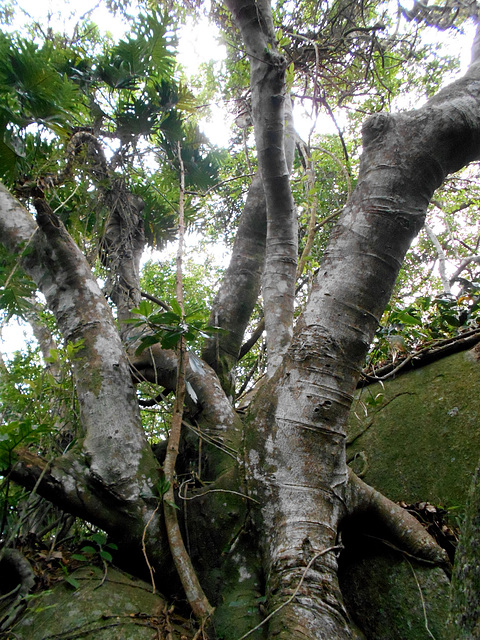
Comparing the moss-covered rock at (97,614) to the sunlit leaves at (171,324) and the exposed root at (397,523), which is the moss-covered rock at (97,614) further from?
the sunlit leaves at (171,324)

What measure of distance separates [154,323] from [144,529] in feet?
2.66

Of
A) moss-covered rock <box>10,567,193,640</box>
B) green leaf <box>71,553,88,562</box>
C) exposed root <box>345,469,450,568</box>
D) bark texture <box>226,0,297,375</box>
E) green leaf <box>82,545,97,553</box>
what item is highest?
bark texture <box>226,0,297,375</box>

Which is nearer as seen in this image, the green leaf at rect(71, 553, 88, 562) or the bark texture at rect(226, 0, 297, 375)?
the green leaf at rect(71, 553, 88, 562)

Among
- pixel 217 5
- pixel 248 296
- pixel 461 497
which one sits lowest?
pixel 461 497

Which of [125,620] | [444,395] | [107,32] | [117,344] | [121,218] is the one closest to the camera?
[125,620]

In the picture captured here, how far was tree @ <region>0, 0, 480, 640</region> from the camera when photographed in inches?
52.8

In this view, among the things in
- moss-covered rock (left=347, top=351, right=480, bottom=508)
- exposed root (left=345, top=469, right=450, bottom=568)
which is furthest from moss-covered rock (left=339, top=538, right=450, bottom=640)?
moss-covered rock (left=347, top=351, right=480, bottom=508)

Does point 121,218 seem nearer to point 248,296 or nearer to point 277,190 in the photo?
point 248,296

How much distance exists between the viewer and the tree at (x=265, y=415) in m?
1.34

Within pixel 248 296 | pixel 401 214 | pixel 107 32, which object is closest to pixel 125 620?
pixel 401 214

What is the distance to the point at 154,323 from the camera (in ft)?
5.42

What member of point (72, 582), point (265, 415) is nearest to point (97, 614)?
point (72, 582)

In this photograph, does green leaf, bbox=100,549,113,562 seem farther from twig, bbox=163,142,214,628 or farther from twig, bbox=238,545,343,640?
twig, bbox=238,545,343,640

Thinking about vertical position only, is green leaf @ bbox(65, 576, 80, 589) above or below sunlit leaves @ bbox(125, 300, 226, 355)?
below
